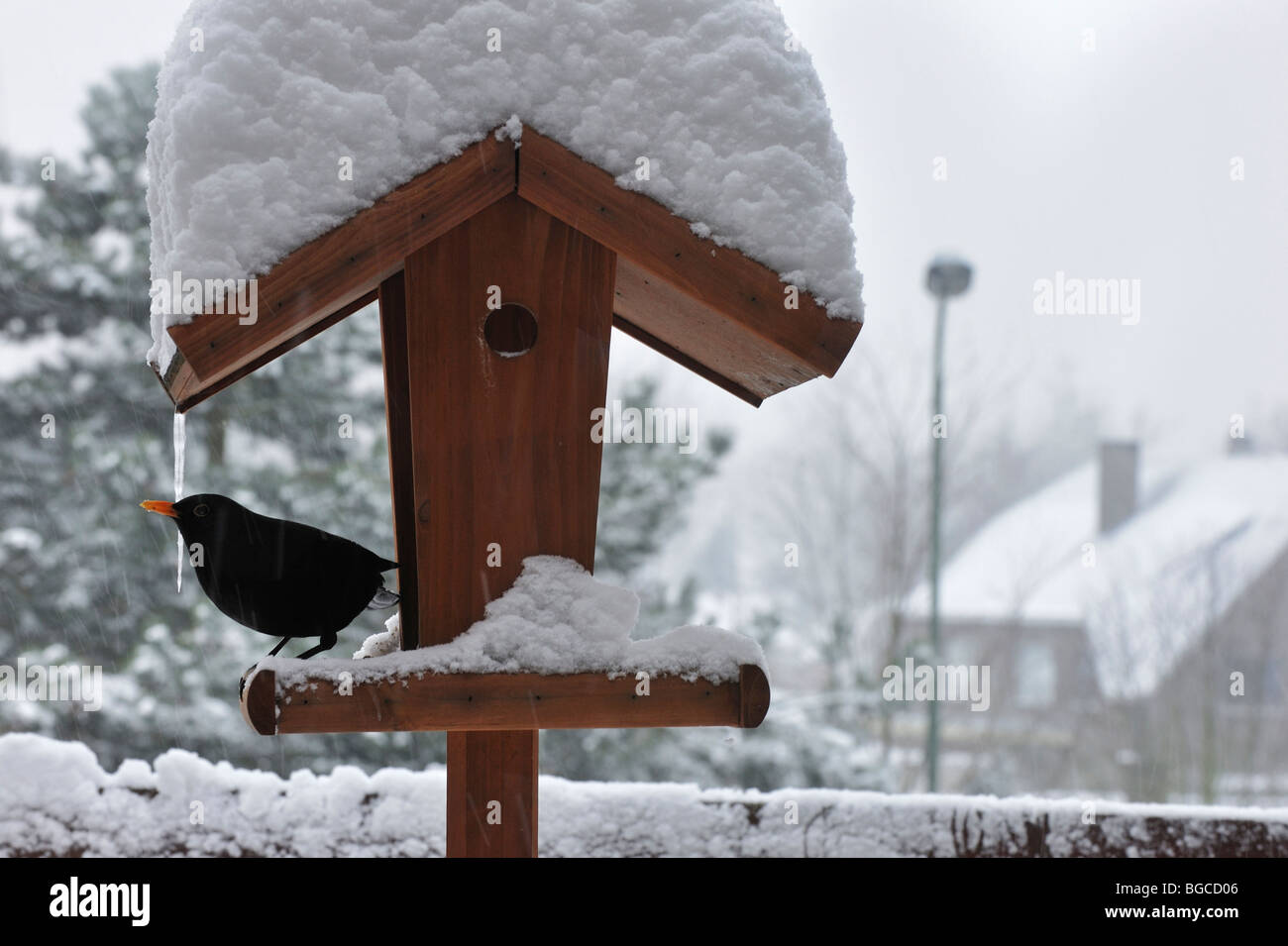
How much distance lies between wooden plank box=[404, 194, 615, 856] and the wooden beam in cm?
13

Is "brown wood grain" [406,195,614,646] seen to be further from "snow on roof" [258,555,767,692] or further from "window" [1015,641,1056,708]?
"window" [1015,641,1056,708]

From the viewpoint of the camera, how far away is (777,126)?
1.39m

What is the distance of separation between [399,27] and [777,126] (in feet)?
1.66

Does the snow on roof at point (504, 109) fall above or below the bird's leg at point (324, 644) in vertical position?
above

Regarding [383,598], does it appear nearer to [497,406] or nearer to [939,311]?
[497,406]

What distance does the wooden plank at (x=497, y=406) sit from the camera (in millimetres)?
1454

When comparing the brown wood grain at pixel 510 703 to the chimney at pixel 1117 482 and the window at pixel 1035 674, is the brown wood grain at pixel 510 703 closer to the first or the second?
the window at pixel 1035 674

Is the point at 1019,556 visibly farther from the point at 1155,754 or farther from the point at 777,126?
the point at 777,126

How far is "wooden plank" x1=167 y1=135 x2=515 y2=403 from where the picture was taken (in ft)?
4.22

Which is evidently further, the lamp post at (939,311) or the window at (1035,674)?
the window at (1035,674)

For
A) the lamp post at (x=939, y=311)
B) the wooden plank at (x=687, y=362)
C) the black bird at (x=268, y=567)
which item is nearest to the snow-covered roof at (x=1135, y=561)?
the lamp post at (x=939, y=311)

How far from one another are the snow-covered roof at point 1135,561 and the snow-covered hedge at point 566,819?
6.42 m
